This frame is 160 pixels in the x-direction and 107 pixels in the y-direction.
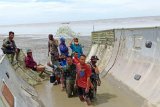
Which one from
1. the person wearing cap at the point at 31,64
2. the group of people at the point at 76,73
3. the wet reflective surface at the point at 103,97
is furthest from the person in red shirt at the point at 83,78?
the person wearing cap at the point at 31,64

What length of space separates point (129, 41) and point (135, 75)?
2464 mm

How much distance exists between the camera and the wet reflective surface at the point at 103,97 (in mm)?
10594

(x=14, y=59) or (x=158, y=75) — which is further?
(x=14, y=59)

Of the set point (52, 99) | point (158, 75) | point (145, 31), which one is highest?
point (145, 31)

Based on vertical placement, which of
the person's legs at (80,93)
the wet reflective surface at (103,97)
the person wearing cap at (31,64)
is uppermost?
the person wearing cap at (31,64)

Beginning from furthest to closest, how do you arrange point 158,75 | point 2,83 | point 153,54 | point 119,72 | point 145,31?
point 119,72
point 145,31
point 153,54
point 158,75
point 2,83

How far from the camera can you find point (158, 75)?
10484 millimetres

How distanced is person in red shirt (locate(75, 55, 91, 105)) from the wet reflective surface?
303 millimetres

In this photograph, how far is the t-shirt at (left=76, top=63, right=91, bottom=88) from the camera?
1038cm

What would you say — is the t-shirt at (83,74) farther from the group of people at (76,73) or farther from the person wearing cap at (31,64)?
the person wearing cap at (31,64)

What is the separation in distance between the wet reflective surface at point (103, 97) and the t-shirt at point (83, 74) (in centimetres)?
66

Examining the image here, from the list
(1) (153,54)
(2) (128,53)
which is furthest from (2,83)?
(2) (128,53)

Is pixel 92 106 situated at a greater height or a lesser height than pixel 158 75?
lesser

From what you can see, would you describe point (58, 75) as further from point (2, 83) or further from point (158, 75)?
point (2, 83)
